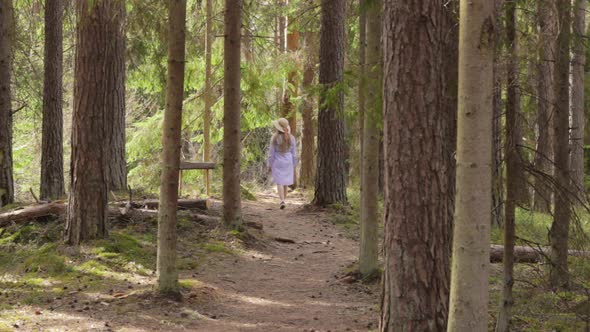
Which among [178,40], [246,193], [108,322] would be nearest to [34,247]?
[108,322]

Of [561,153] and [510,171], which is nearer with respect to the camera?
[510,171]

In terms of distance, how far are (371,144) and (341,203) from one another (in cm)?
632

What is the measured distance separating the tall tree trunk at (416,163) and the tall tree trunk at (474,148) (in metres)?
1.46

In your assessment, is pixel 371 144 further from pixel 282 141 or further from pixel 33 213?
pixel 282 141

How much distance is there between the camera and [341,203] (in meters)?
14.8

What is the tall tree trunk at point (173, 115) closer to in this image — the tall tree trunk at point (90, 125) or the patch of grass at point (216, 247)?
the tall tree trunk at point (90, 125)


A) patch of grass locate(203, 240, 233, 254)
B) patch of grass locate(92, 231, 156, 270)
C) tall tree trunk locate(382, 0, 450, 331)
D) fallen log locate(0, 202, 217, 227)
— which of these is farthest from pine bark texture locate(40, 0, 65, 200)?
tall tree trunk locate(382, 0, 450, 331)

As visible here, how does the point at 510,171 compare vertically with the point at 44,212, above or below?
above

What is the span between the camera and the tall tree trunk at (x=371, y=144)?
8.31 m

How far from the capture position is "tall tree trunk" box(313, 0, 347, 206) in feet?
47.7

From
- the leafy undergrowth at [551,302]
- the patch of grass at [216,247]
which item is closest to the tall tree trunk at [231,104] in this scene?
the patch of grass at [216,247]

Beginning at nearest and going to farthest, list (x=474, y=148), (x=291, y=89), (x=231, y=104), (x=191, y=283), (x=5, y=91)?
(x=474, y=148) < (x=191, y=283) < (x=231, y=104) < (x=5, y=91) < (x=291, y=89)

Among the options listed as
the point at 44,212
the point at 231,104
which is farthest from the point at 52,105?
the point at 231,104

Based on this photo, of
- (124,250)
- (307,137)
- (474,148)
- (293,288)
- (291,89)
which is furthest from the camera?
(291,89)
